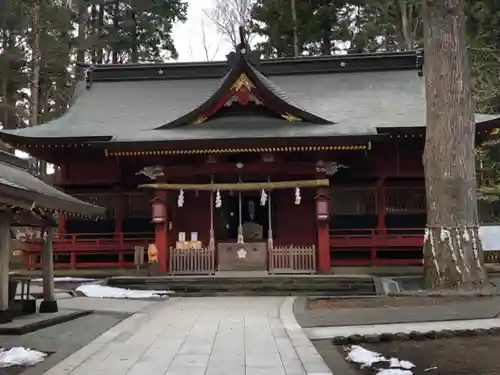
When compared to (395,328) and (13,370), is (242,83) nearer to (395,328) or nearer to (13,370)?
(395,328)

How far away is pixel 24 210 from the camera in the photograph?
7930 mm

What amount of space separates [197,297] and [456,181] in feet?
22.0

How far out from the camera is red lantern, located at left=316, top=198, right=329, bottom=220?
1593 centimetres

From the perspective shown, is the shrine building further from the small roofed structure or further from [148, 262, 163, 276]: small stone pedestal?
the small roofed structure

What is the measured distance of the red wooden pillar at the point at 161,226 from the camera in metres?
16.2

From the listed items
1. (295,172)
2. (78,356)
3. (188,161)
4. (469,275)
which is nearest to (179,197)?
(188,161)

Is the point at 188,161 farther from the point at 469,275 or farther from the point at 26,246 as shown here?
the point at 469,275

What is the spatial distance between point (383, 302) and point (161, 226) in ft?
24.5

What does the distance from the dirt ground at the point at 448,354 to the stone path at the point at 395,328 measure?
1.75 ft

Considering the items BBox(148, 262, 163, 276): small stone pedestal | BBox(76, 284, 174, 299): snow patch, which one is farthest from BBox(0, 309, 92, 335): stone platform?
BBox(148, 262, 163, 276): small stone pedestal

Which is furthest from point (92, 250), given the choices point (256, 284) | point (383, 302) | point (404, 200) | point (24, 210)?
point (404, 200)

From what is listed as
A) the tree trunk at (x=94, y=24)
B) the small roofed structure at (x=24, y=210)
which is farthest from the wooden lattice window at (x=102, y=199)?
the tree trunk at (x=94, y=24)

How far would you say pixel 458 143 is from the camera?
1244 cm

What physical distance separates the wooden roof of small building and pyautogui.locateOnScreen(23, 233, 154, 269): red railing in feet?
10.4
